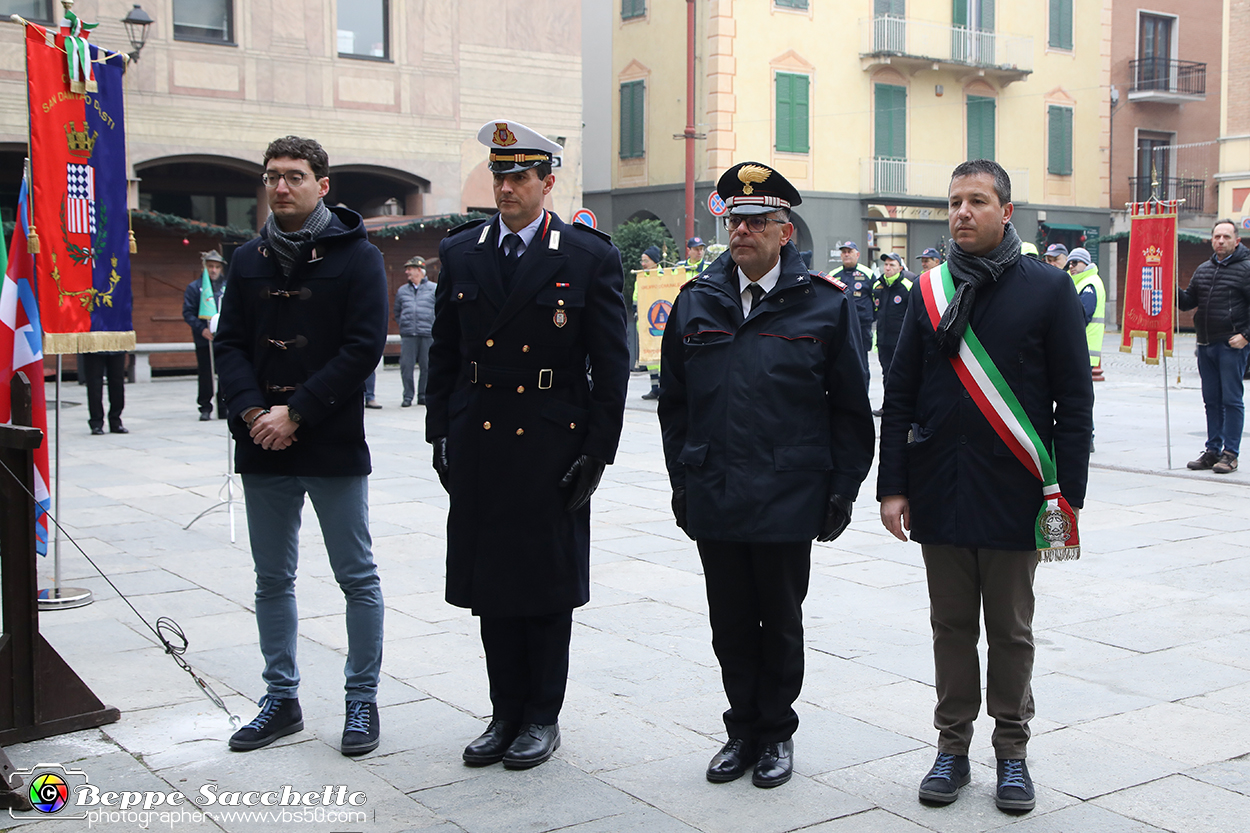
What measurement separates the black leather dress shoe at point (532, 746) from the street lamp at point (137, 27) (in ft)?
48.2

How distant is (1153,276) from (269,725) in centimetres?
944

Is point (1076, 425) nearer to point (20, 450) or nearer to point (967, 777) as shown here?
point (967, 777)

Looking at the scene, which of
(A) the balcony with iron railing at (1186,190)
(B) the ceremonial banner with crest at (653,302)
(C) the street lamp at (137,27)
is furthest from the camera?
(A) the balcony with iron railing at (1186,190)

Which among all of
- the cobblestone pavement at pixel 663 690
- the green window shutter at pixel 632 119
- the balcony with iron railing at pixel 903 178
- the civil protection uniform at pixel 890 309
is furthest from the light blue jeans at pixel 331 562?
the balcony with iron railing at pixel 903 178

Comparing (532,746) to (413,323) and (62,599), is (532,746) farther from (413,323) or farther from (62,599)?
(413,323)

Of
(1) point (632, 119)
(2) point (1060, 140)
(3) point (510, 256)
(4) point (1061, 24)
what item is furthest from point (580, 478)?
(4) point (1061, 24)

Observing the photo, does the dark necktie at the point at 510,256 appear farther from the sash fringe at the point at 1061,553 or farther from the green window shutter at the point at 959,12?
the green window shutter at the point at 959,12

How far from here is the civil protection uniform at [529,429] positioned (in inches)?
165

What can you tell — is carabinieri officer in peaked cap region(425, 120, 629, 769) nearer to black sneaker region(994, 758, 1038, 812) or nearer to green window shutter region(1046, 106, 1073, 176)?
black sneaker region(994, 758, 1038, 812)

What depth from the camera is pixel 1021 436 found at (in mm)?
3818

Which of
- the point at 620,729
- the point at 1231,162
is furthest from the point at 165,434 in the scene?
the point at 1231,162

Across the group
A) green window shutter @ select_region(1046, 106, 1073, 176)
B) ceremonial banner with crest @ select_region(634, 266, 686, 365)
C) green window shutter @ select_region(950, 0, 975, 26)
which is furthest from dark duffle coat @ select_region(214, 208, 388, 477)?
green window shutter @ select_region(1046, 106, 1073, 176)

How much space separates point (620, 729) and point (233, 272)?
211cm

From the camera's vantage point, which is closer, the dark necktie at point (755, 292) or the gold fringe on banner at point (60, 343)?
the dark necktie at point (755, 292)
